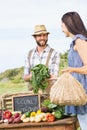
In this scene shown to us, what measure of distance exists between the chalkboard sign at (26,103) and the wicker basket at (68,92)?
1816mm

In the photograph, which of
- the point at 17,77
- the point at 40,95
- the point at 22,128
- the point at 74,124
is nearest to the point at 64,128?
the point at 74,124

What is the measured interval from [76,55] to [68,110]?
66 cm

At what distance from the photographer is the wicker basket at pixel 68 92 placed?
5.52 m

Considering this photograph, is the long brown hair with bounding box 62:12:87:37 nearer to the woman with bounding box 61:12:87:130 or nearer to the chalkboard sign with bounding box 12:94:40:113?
the woman with bounding box 61:12:87:130

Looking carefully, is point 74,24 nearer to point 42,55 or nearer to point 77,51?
point 77,51

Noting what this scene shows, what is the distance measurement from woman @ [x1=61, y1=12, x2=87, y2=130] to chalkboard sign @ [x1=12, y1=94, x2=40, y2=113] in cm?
178

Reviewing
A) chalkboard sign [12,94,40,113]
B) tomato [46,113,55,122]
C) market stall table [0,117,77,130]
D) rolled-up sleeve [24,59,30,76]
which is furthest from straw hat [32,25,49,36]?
market stall table [0,117,77,130]

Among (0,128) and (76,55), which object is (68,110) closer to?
(76,55)

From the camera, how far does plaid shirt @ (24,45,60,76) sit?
25.8 feet

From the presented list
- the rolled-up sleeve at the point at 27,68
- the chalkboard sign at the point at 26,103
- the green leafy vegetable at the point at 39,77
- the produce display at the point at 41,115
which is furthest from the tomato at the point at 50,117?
the rolled-up sleeve at the point at 27,68

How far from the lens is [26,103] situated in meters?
7.55

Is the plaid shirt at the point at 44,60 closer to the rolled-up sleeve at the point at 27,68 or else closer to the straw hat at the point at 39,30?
the rolled-up sleeve at the point at 27,68

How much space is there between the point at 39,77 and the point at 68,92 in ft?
5.10

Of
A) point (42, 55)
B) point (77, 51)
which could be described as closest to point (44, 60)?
point (42, 55)
